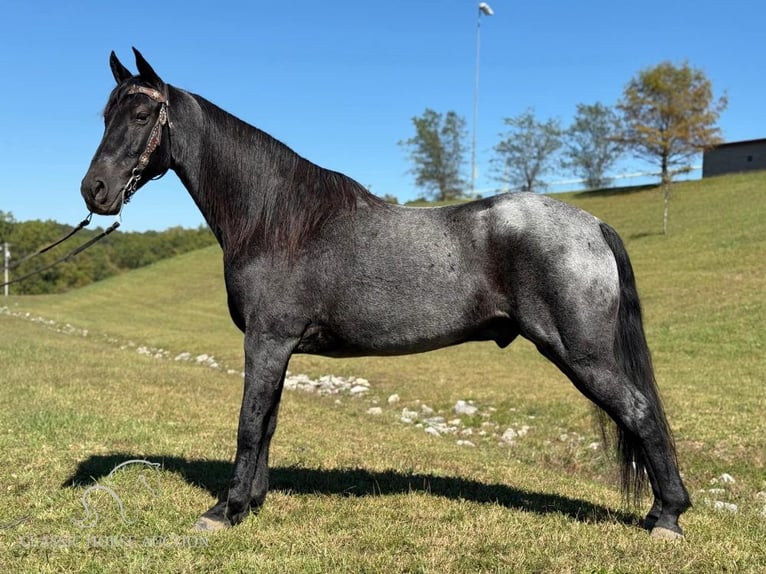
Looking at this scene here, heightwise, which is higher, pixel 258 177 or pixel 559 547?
pixel 258 177

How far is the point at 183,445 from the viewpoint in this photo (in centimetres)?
641

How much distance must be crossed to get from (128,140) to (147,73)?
0.52m

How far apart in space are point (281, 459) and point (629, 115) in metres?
44.0

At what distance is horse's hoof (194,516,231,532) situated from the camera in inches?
159

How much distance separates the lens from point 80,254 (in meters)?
86.8

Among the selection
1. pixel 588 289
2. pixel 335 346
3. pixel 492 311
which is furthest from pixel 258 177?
pixel 588 289

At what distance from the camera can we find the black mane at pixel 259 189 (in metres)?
4.43

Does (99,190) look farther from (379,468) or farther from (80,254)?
(80,254)

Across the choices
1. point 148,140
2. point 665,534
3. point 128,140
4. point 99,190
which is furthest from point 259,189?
point 665,534

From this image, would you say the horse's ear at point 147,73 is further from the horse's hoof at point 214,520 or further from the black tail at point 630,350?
the black tail at point 630,350

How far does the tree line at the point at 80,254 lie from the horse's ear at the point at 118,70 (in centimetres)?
7369

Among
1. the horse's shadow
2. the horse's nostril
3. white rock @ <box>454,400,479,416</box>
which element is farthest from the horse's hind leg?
white rock @ <box>454,400,479,416</box>

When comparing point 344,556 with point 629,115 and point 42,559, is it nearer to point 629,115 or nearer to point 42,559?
point 42,559

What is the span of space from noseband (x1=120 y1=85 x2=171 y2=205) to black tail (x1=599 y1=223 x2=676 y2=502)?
3.37 metres
